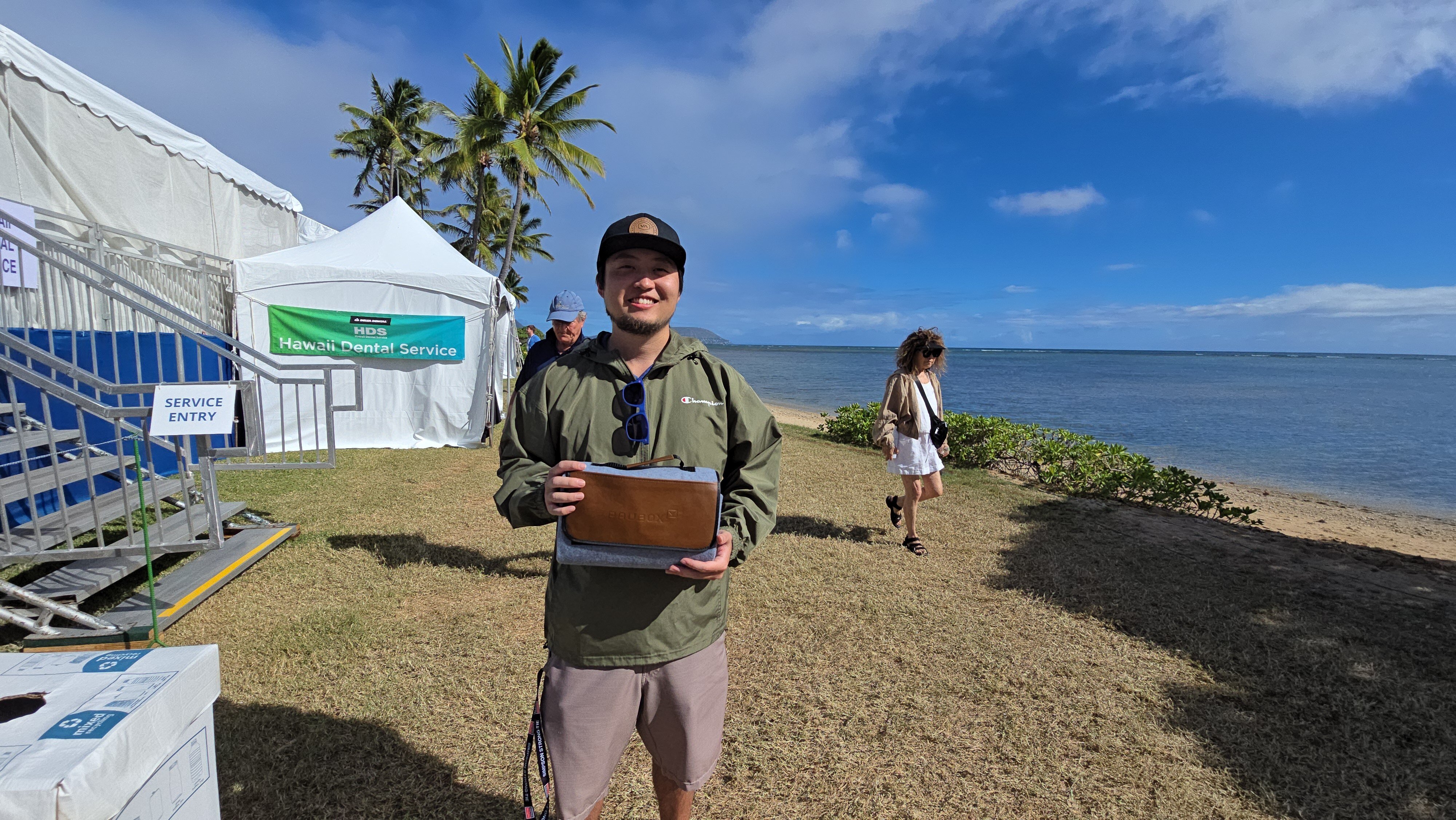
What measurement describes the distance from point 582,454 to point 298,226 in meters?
15.0

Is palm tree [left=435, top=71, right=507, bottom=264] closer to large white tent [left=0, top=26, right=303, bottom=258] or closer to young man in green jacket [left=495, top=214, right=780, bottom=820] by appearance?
large white tent [left=0, top=26, right=303, bottom=258]

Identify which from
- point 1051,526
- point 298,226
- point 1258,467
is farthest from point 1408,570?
point 298,226

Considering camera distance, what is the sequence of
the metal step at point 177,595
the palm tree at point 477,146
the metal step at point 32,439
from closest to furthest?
the metal step at point 177,595, the metal step at point 32,439, the palm tree at point 477,146

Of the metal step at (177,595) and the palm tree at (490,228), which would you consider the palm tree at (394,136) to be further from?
the metal step at (177,595)

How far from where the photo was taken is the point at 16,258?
5336mm

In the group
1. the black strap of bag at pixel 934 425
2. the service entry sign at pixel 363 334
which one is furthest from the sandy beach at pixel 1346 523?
the service entry sign at pixel 363 334

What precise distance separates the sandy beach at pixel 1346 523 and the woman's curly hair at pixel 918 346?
3.93 m

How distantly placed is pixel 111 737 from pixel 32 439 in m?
4.57

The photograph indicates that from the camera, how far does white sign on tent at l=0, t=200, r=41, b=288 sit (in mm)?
5230

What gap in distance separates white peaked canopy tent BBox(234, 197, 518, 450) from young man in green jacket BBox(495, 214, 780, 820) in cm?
920

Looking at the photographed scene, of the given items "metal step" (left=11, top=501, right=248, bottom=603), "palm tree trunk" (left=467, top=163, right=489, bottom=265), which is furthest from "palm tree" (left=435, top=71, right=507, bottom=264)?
"metal step" (left=11, top=501, right=248, bottom=603)

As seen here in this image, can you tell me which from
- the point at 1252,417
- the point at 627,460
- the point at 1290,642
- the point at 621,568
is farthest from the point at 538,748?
the point at 1252,417

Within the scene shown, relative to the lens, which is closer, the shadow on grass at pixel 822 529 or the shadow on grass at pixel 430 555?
the shadow on grass at pixel 430 555

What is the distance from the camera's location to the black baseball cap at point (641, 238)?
1.68 meters
